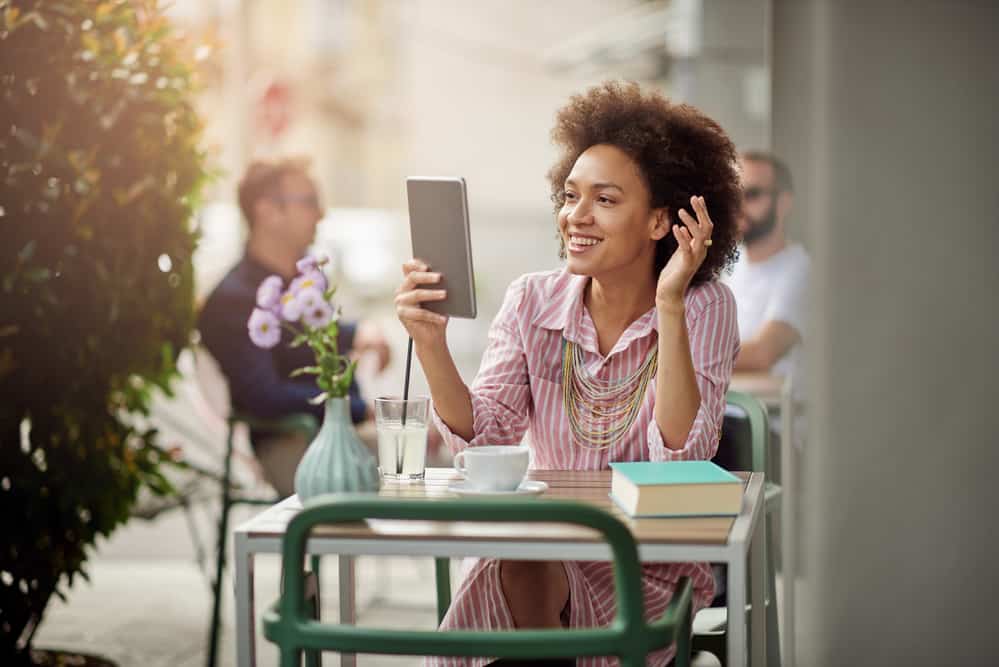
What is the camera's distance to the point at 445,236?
1.89m

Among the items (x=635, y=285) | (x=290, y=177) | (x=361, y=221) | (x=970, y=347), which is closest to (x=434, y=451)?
(x=290, y=177)

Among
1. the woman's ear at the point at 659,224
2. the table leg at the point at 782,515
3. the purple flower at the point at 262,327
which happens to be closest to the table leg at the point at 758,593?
the woman's ear at the point at 659,224

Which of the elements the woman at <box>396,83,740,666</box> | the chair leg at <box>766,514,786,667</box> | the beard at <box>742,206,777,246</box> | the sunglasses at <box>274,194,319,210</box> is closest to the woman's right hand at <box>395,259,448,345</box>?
the woman at <box>396,83,740,666</box>

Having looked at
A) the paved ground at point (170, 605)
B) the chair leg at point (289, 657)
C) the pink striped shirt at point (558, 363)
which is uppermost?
the pink striped shirt at point (558, 363)

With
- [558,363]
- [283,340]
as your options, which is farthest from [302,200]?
[558,363]

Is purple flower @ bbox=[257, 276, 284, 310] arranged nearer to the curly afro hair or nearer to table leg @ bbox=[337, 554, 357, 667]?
table leg @ bbox=[337, 554, 357, 667]

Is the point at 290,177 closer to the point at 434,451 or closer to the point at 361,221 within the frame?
the point at 434,451

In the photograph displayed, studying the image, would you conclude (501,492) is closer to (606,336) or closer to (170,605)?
(606,336)

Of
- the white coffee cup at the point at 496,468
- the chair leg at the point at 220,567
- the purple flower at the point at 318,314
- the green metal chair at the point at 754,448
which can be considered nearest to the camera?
the white coffee cup at the point at 496,468

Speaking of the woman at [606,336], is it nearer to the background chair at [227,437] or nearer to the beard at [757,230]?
the background chair at [227,437]

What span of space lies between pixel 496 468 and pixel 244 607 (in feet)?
1.28

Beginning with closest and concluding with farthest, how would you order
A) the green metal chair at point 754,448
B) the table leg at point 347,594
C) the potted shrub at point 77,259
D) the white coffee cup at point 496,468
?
the white coffee cup at point 496,468 → the table leg at point 347,594 → the green metal chair at point 754,448 → the potted shrub at point 77,259

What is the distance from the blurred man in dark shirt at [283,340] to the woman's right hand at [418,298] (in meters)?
1.64

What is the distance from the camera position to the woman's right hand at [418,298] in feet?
6.29
